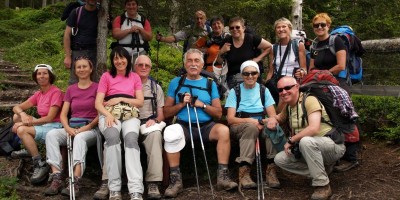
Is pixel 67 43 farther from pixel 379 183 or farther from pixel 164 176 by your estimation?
pixel 379 183

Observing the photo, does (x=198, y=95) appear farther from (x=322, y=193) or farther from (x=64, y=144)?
(x=322, y=193)

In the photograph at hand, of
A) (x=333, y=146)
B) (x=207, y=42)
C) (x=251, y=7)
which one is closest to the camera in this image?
(x=333, y=146)

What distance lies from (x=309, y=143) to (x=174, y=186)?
1921 mm

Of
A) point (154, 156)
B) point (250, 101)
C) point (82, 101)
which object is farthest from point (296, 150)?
point (82, 101)

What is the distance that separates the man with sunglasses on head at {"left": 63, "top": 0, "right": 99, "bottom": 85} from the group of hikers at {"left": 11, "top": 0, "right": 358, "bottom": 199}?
0.05 feet

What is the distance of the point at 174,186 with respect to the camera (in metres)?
5.66

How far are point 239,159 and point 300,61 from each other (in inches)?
80.9

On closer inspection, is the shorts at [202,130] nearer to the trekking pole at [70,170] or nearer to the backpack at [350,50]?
the trekking pole at [70,170]

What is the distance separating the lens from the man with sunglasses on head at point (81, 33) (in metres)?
6.88

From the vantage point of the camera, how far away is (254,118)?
20.0 feet

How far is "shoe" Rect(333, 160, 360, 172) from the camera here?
6.34 m

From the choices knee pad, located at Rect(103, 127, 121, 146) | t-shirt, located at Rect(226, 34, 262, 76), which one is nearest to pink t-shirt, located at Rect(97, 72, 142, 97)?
knee pad, located at Rect(103, 127, 121, 146)

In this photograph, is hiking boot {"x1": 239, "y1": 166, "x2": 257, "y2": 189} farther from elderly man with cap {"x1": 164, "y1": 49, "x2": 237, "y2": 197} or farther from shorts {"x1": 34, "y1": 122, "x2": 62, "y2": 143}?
shorts {"x1": 34, "y1": 122, "x2": 62, "y2": 143}

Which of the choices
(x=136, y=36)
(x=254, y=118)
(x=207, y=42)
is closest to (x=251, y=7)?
(x=207, y=42)
